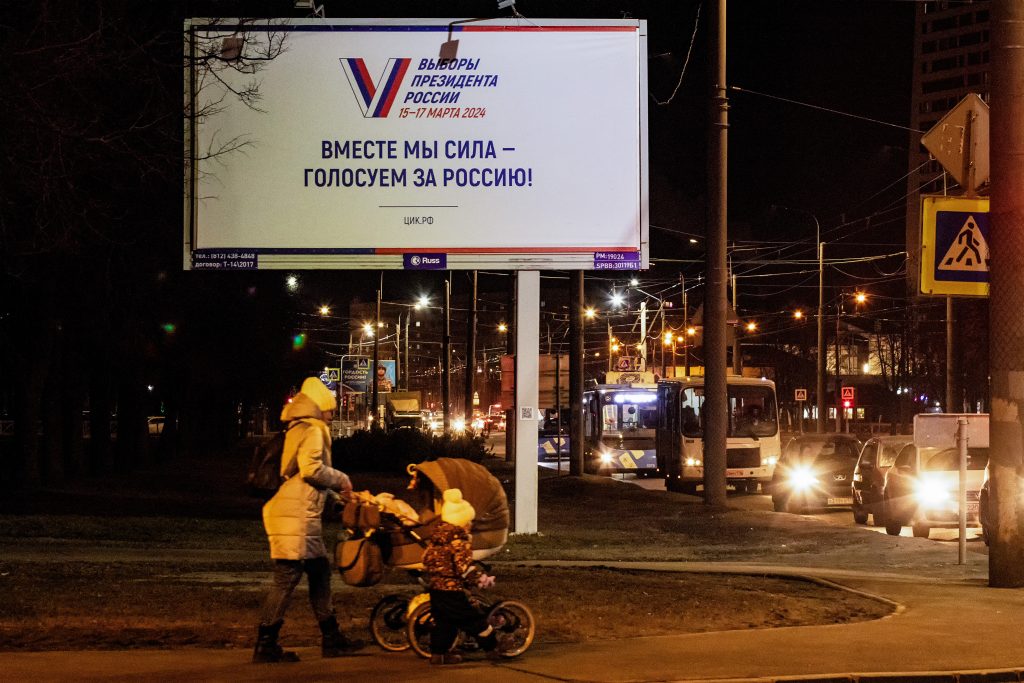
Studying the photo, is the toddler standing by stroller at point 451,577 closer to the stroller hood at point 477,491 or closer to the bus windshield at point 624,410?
the stroller hood at point 477,491

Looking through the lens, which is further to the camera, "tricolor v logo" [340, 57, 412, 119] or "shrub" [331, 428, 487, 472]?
A: "shrub" [331, 428, 487, 472]

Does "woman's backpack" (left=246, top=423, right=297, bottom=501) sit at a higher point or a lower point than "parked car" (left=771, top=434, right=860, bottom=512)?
higher

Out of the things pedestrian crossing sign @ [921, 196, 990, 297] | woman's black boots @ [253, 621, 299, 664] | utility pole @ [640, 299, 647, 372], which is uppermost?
utility pole @ [640, 299, 647, 372]

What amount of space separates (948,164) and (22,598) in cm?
989

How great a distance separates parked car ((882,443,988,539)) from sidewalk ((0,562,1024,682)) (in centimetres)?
1060

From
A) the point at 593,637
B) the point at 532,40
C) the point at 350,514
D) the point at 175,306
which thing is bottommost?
the point at 593,637

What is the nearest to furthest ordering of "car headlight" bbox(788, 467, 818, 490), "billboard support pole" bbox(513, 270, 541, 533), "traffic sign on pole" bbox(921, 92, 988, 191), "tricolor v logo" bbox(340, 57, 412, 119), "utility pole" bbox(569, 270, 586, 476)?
"traffic sign on pole" bbox(921, 92, 988, 191), "tricolor v logo" bbox(340, 57, 412, 119), "billboard support pole" bbox(513, 270, 541, 533), "car headlight" bbox(788, 467, 818, 490), "utility pole" bbox(569, 270, 586, 476)

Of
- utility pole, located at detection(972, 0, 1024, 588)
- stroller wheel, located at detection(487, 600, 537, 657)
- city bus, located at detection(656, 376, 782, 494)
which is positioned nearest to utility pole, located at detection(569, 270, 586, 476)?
city bus, located at detection(656, 376, 782, 494)

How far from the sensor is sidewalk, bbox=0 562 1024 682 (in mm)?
8375

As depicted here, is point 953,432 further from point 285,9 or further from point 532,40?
point 285,9

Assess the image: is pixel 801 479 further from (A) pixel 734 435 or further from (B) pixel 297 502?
(B) pixel 297 502

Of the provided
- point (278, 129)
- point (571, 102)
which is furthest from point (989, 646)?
point (278, 129)

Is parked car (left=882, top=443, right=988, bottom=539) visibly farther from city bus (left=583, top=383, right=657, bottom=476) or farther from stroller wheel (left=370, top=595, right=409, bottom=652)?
city bus (left=583, top=383, right=657, bottom=476)

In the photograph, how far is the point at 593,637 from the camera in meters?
Answer: 10.3
